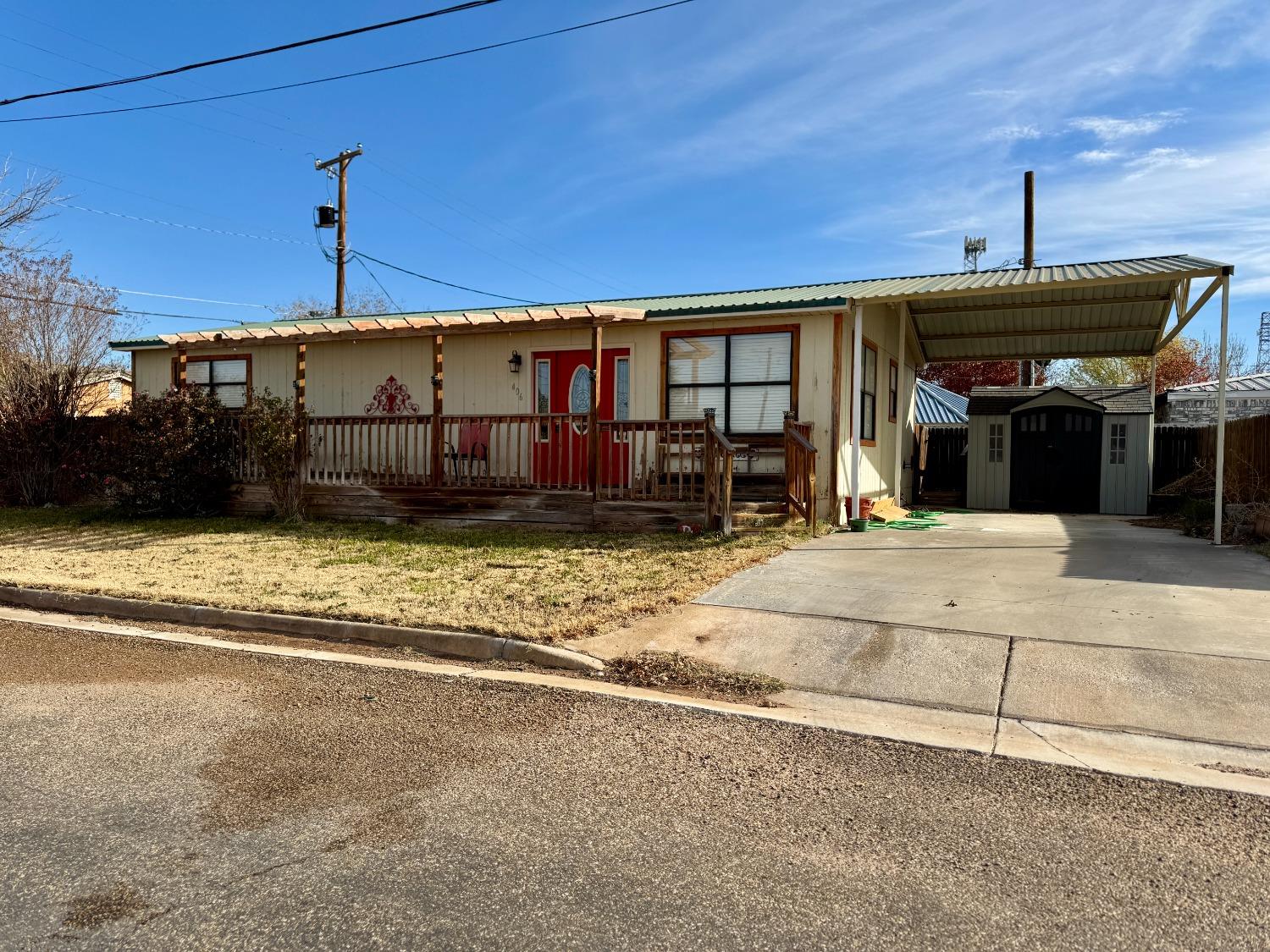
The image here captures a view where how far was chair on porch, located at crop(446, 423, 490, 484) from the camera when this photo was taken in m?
12.2

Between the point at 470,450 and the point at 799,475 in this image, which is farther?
the point at 470,450

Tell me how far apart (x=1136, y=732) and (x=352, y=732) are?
12.6 ft

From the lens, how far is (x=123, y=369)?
1777 centimetres

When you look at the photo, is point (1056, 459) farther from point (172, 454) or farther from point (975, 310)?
point (172, 454)

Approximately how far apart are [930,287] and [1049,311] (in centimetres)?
312

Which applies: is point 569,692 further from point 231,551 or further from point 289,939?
point 231,551

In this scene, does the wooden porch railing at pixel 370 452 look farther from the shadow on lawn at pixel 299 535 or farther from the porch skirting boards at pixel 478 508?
the shadow on lawn at pixel 299 535

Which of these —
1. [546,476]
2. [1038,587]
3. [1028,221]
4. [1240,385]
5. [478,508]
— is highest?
[1028,221]

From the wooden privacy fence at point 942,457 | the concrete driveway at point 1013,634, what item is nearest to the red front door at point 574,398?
the concrete driveway at point 1013,634

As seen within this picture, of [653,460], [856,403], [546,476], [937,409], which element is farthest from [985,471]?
[546,476]

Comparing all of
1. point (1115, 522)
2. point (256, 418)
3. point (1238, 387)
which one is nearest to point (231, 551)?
point (256, 418)

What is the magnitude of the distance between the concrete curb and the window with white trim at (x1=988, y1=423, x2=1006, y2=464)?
43.0 feet

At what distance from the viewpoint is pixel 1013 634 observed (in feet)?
18.3

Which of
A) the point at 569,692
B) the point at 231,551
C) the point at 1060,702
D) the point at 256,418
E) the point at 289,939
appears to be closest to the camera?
the point at 289,939
